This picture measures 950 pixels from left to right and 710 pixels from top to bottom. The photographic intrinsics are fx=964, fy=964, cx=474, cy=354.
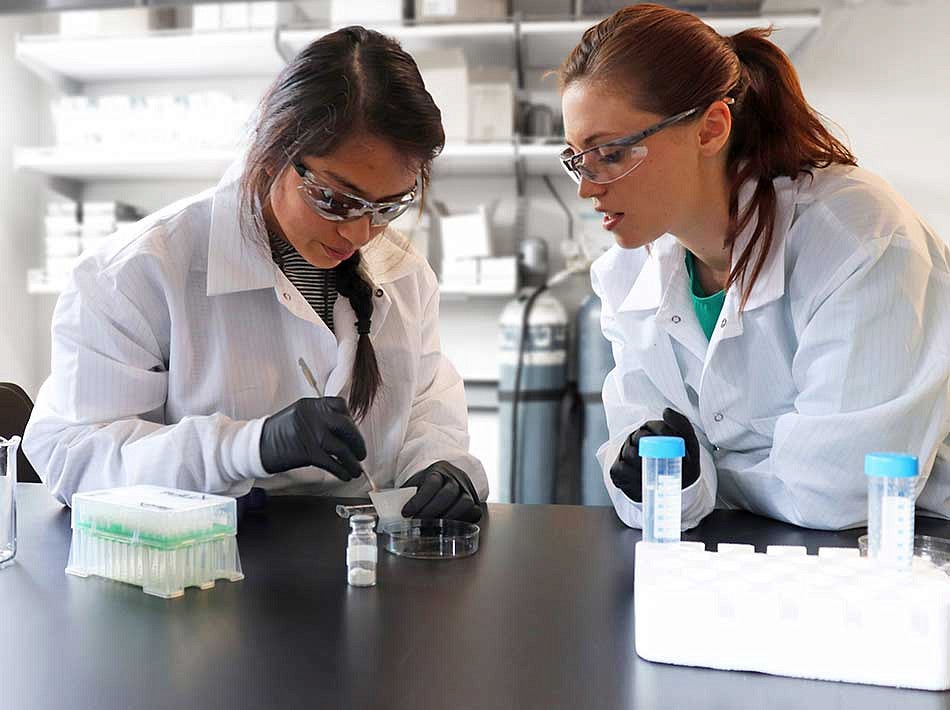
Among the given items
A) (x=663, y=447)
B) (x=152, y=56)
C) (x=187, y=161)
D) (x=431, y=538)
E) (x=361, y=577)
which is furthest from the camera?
(x=152, y=56)

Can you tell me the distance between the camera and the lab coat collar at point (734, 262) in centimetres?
137

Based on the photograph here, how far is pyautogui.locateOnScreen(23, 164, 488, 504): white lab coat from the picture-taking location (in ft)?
4.28

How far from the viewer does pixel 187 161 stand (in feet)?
10.7

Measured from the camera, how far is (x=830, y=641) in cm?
78

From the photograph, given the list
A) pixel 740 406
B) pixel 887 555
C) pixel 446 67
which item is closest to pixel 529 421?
pixel 446 67

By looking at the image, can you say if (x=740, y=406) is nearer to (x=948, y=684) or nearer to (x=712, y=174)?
(x=712, y=174)

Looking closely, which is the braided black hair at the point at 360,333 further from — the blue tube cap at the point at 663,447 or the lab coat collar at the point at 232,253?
the blue tube cap at the point at 663,447

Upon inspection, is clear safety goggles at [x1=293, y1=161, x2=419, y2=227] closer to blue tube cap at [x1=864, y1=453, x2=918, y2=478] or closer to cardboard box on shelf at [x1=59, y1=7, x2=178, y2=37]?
blue tube cap at [x1=864, y1=453, x2=918, y2=478]

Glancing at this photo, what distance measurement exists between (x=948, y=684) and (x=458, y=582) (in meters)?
0.48

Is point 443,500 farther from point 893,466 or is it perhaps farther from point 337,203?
point 893,466

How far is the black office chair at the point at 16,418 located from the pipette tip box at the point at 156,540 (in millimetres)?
758

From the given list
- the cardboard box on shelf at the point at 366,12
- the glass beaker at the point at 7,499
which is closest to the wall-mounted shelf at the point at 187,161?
the cardboard box on shelf at the point at 366,12

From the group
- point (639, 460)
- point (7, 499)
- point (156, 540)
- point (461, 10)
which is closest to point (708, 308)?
point (639, 460)

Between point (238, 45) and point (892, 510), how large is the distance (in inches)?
114
